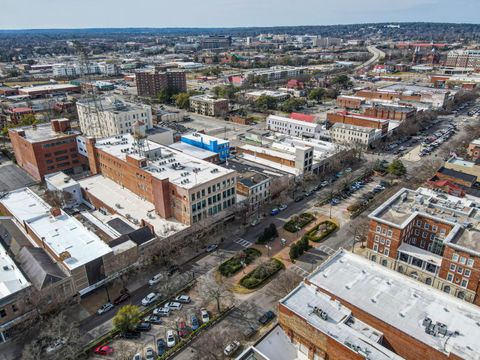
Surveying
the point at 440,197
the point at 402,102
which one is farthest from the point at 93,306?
the point at 402,102

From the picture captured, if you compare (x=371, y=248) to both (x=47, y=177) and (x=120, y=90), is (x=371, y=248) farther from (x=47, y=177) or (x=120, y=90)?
(x=120, y=90)

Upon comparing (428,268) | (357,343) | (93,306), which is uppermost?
(357,343)

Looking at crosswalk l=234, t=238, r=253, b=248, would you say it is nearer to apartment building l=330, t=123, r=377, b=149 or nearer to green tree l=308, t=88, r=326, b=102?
apartment building l=330, t=123, r=377, b=149

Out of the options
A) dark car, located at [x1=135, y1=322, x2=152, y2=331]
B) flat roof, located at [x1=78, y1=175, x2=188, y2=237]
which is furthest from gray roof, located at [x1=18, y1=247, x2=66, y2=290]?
flat roof, located at [x1=78, y1=175, x2=188, y2=237]

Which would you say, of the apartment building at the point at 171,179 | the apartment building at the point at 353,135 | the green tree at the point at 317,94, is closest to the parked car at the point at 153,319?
the apartment building at the point at 171,179

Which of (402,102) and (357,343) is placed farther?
(402,102)

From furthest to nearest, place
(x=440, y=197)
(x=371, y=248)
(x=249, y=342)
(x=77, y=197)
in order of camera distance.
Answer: (x=77, y=197) → (x=440, y=197) → (x=371, y=248) → (x=249, y=342)

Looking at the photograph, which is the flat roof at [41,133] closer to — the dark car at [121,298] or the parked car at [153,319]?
the dark car at [121,298]
